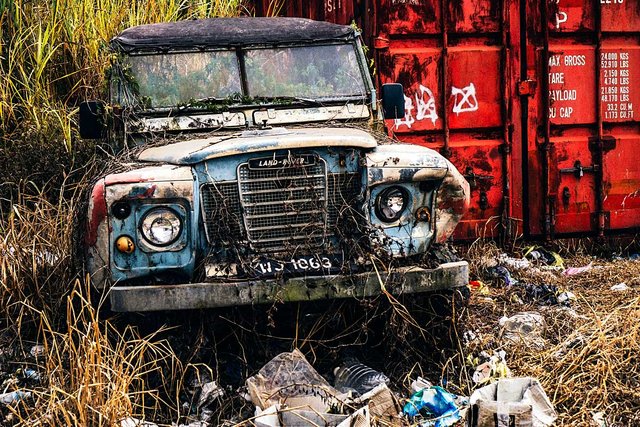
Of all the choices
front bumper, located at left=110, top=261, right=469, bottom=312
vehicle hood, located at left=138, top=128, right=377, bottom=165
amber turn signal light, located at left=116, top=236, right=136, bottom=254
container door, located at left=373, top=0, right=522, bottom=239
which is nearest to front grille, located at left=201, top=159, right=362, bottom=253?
vehicle hood, located at left=138, top=128, right=377, bottom=165

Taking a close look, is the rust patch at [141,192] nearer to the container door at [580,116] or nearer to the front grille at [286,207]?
the front grille at [286,207]

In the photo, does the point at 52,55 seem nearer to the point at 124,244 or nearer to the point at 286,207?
the point at 124,244

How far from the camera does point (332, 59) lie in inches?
217

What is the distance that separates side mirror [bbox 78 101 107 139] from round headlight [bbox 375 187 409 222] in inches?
74.8

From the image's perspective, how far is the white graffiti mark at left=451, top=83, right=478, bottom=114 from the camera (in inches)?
303

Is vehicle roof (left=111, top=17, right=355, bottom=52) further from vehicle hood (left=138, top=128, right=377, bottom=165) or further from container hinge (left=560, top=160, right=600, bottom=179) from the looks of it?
container hinge (left=560, top=160, right=600, bottom=179)

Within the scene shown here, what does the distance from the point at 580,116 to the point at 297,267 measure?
4603mm

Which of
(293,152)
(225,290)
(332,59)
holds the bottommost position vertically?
(225,290)

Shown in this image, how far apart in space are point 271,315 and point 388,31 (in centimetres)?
389

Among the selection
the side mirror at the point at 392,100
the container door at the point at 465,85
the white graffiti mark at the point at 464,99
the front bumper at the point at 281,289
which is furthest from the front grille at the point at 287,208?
the white graffiti mark at the point at 464,99

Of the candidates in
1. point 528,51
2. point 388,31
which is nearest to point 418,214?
point 388,31

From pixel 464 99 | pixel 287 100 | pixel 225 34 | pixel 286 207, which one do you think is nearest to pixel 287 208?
pixel 286 207

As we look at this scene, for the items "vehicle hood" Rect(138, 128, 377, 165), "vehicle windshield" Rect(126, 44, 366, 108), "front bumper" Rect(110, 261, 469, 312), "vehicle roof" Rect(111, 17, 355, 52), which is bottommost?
"front bumper" Rect(110, 261, 469, 312)

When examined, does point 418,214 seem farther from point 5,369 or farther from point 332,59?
point 5,369
